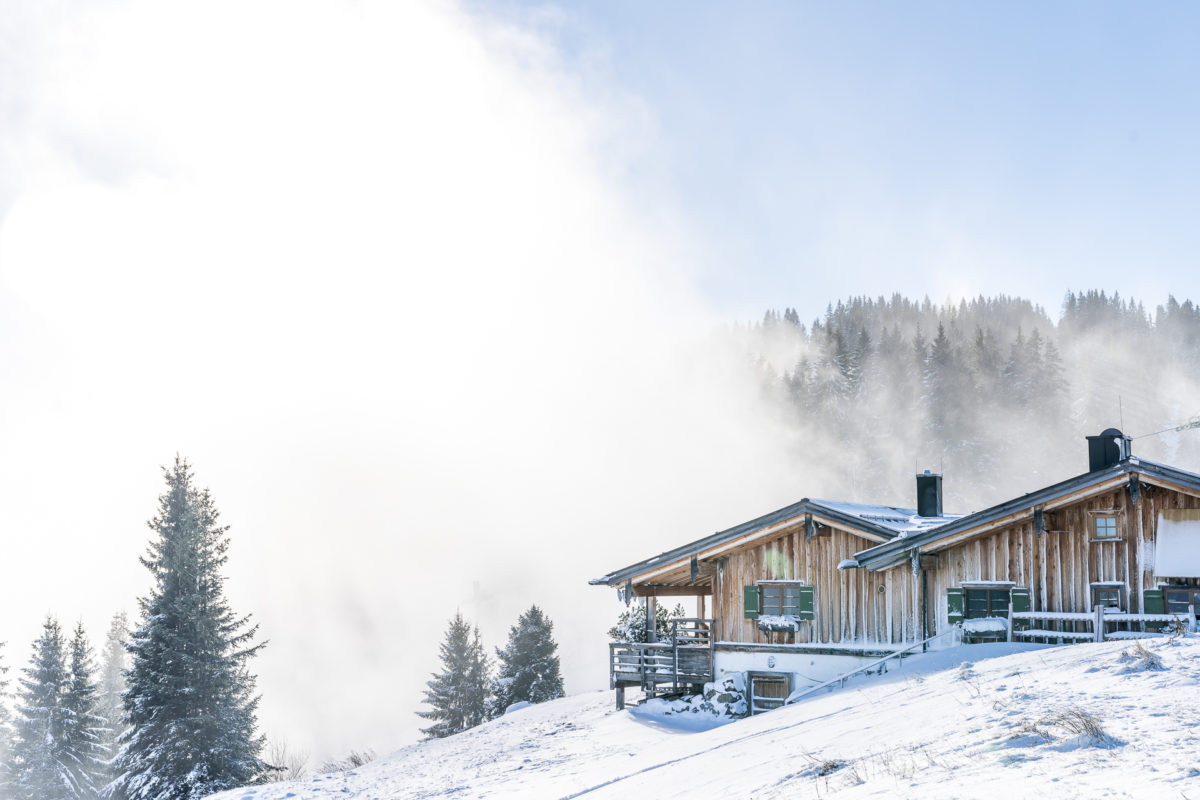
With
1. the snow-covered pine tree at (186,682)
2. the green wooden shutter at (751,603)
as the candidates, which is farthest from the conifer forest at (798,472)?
the green wooden shutter at (751,603)

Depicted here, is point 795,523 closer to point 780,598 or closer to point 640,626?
point 780,598

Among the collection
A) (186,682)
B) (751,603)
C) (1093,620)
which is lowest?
(186,682)

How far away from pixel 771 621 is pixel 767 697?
2090mm

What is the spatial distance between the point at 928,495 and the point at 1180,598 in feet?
29.2

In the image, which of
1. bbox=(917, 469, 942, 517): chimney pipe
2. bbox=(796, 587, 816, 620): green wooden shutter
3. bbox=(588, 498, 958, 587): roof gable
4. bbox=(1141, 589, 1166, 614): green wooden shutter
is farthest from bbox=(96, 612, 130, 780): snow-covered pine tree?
bbox=(1141, 589, 1166, 614): green wooden shutter

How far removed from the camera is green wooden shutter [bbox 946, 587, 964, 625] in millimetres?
22391

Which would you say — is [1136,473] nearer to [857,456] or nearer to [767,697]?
[767,697]

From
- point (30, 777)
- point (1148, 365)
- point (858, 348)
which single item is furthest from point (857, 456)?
point (30, 777)

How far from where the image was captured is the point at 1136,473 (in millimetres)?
20594

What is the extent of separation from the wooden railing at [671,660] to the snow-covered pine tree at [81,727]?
1112 inches

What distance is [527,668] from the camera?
4697 cm

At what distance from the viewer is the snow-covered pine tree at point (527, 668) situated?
46781 mm

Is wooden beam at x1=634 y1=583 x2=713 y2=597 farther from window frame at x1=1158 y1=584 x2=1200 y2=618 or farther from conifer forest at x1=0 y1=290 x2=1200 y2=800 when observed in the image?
window frame at x1=1158 y1=584 x2=1200 y2=618

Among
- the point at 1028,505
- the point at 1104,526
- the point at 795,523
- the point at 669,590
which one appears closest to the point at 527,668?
the point at 669,590
